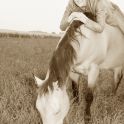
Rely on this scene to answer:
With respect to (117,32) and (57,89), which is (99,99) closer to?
(117,32)

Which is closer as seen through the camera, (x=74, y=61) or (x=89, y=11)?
(x=74, y=61)

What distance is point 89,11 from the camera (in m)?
4.35

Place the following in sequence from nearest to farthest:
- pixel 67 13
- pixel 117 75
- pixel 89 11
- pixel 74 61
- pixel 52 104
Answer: pixel 52 104, pixel 74 61, pixel 89 11, pixel 67 13, pixel 117 75

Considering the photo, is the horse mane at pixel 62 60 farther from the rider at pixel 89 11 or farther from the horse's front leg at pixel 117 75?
the horse's front leg at pixel 117 75

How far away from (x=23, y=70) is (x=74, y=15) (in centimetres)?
336

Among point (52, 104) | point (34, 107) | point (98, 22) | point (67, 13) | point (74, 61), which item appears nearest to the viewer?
point (52, 104)

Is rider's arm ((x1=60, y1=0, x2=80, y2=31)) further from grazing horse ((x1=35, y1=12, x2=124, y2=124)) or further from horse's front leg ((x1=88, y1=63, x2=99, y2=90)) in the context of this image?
horse's front leg ((x1=88, y1=63, x2=99, y2=90))

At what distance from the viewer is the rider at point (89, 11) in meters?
3.97

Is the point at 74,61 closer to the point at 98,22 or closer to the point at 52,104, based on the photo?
the point at 98,22

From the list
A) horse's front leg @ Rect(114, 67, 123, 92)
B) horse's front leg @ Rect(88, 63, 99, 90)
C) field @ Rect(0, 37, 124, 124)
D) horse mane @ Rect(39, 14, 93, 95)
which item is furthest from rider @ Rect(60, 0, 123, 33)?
Result: horse's front leg @ Rect(114, 67, 123, 92)

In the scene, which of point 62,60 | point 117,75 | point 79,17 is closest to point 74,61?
point 62,60

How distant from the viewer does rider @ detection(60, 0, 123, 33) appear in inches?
156

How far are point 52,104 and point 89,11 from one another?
1662 mm

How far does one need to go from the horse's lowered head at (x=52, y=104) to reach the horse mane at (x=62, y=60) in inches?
2.6
